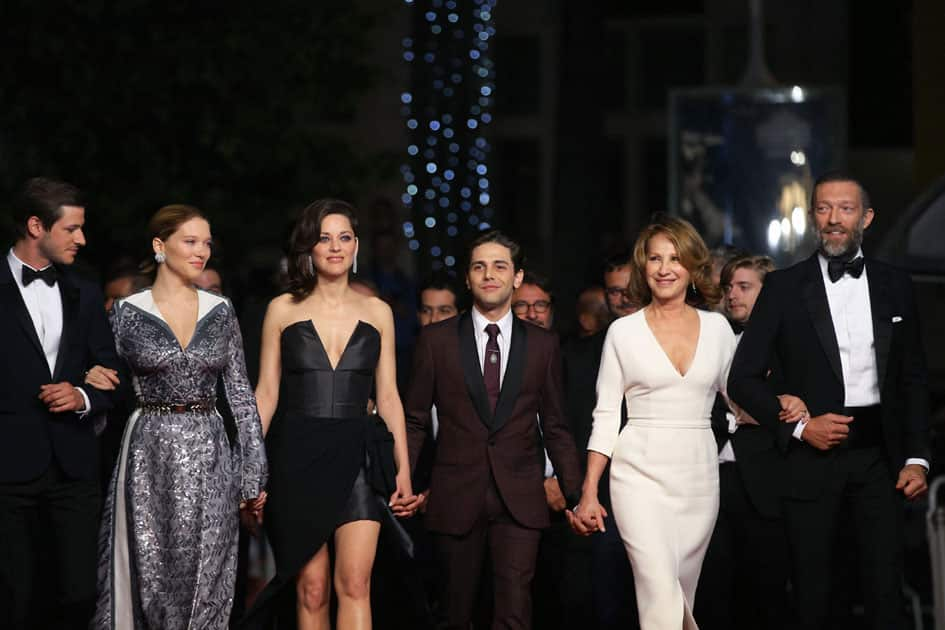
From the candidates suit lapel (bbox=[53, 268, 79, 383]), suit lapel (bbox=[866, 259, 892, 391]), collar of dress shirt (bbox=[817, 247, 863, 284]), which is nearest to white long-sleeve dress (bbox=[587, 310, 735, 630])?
collar of dress shirt (bbox=[817, 247, 863, 284])

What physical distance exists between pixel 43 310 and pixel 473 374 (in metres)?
1.95

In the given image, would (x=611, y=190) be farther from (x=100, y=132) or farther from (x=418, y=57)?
(x=100, y=132)

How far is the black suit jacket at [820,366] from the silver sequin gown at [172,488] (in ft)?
7.21

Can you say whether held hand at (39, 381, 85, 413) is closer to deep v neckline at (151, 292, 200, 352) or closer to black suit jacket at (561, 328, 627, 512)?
deep v neckline at (151, 292, 200, 352)

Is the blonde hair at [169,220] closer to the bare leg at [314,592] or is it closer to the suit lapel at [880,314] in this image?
the bare leg at [314,592]

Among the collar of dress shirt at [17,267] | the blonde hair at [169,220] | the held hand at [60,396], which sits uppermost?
the blonde hair at [169,220]

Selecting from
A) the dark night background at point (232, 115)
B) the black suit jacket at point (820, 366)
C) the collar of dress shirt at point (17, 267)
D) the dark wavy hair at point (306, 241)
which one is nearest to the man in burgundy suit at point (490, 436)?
the dark wavy hair at point (306, 241)

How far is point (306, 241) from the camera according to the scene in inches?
292

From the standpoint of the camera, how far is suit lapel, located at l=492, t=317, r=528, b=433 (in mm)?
7406

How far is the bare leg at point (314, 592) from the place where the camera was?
726 cm

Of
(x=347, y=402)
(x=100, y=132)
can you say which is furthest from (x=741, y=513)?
(x=100, y=132)

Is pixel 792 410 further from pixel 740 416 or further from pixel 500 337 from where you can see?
pixel 500 337

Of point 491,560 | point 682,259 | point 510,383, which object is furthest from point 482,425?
point 682,259

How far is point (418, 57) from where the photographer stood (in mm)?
16766
